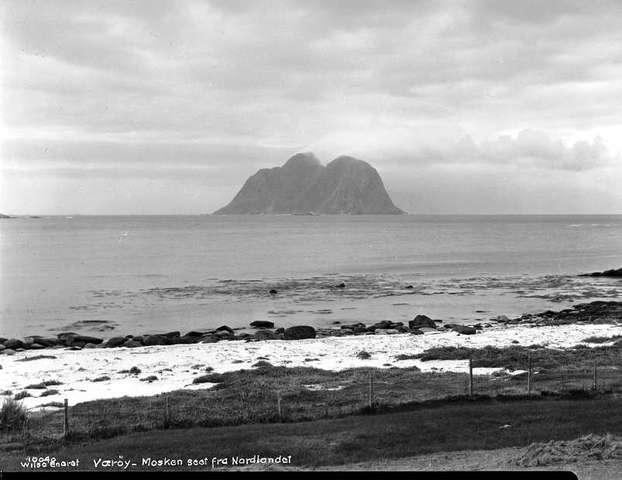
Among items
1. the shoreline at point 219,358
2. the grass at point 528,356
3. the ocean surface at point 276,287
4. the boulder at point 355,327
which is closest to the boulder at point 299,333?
the shoreline at point 219,358

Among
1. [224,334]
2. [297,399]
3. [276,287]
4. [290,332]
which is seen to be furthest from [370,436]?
[276,287]

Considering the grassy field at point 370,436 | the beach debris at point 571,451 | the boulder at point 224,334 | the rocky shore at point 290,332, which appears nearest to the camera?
the beach debris at point 571,451

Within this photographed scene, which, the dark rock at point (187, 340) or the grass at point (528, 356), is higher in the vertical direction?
the grass at point (528, 356)

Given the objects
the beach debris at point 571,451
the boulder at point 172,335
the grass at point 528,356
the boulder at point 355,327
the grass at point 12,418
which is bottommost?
the boulder at point 355,327

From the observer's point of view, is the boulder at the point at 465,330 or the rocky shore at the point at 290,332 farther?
the boulder at the point at 465,330

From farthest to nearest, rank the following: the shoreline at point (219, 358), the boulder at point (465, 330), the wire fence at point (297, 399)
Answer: the boulder at point (465, 330), the shoreline at point (219, 358), the wire fence at point (297, 399)

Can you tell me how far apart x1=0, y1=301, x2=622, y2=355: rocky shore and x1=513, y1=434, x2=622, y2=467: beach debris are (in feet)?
104

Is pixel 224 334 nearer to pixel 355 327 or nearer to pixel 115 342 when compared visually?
pixel 115 342

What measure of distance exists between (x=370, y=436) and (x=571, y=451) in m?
6.33

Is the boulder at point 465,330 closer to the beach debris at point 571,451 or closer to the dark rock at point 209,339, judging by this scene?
the dark rock at point 209,339

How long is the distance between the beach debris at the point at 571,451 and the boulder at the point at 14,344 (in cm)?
3958

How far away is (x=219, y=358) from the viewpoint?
131 feet

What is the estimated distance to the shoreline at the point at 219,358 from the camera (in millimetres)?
32091

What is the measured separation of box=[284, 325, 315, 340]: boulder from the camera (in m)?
49.6
